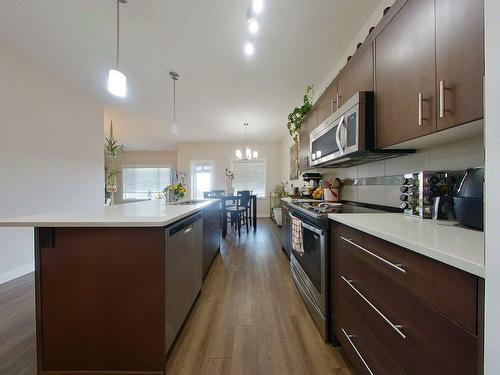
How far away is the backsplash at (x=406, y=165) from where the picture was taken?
3.61ft

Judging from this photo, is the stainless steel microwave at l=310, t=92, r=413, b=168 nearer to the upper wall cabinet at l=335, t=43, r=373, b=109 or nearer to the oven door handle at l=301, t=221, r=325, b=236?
the upper wall cabinet at l=335, t=43, r=373, b=109

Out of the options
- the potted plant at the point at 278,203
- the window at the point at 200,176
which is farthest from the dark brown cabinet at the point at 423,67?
the window at the point at 200,176

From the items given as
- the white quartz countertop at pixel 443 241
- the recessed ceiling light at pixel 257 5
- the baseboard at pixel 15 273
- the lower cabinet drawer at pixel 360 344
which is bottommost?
the baseboard at pixel 15 273

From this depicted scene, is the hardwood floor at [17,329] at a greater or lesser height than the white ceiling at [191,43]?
lesser

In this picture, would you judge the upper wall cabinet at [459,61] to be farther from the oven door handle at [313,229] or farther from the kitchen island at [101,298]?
the kitchen island at [101,298]

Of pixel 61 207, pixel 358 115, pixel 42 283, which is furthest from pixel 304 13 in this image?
pixel 61 207

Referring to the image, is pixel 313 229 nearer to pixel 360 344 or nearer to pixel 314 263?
pixel 314 263

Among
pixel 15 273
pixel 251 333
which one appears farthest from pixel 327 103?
pixel 15 273

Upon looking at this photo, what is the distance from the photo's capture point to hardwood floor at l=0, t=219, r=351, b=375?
1.28m

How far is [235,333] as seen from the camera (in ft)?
5.12

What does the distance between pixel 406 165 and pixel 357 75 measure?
0.74m

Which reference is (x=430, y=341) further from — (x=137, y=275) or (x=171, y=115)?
(x=171, y=115)

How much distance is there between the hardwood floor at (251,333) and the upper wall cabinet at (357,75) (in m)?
1.74

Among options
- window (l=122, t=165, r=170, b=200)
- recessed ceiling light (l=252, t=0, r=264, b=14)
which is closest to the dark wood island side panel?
recessed ceiling light (l=252, t=0, r=264, b=14)
